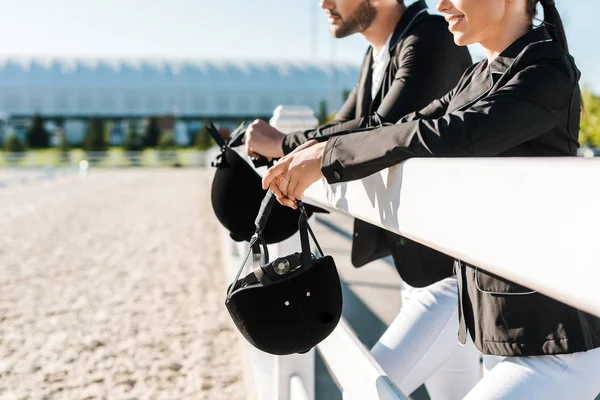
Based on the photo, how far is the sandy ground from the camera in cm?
356

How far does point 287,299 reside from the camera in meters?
1.32

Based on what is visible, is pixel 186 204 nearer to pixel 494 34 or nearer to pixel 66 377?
pixel 66 377

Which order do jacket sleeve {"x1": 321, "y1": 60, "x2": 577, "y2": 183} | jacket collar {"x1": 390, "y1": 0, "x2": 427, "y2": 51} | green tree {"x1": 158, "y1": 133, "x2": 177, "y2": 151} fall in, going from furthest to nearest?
green tree {"x1": 158, "y1": 133, "x2": 177, "y2": 151} < jacket collar {"x1": 390, "y1": 0, "x2": 427, "y2": 51} < jacket sleeve {"x1": 321, "y1": 60, "x2": 577, "y2": 183}

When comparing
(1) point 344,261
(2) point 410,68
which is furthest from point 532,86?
(1) point 344,261

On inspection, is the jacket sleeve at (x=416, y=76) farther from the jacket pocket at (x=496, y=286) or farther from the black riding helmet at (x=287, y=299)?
the jacket pocket at (x=496, y=286)

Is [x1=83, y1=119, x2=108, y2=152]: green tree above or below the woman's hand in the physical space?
below

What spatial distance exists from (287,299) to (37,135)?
55281 mm

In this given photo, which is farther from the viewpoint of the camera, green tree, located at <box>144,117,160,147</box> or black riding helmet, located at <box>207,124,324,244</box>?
green tree, located at <box>144,117,160,147</box>

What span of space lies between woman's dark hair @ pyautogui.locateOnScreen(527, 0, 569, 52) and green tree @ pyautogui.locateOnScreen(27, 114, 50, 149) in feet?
181

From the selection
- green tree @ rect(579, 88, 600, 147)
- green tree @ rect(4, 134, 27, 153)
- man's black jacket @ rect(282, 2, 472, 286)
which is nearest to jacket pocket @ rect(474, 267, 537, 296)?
man's black jacket @ rect(282, 2, 472, 286)

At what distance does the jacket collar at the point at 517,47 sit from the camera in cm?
129

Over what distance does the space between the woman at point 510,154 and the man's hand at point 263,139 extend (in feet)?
1.69

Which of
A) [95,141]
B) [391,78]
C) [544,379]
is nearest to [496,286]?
[544,379]

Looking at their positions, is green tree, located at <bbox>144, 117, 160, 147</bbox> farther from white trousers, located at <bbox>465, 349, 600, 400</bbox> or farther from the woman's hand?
white trousers, located at <bbox>465, 349, 600, 400</bbox>
